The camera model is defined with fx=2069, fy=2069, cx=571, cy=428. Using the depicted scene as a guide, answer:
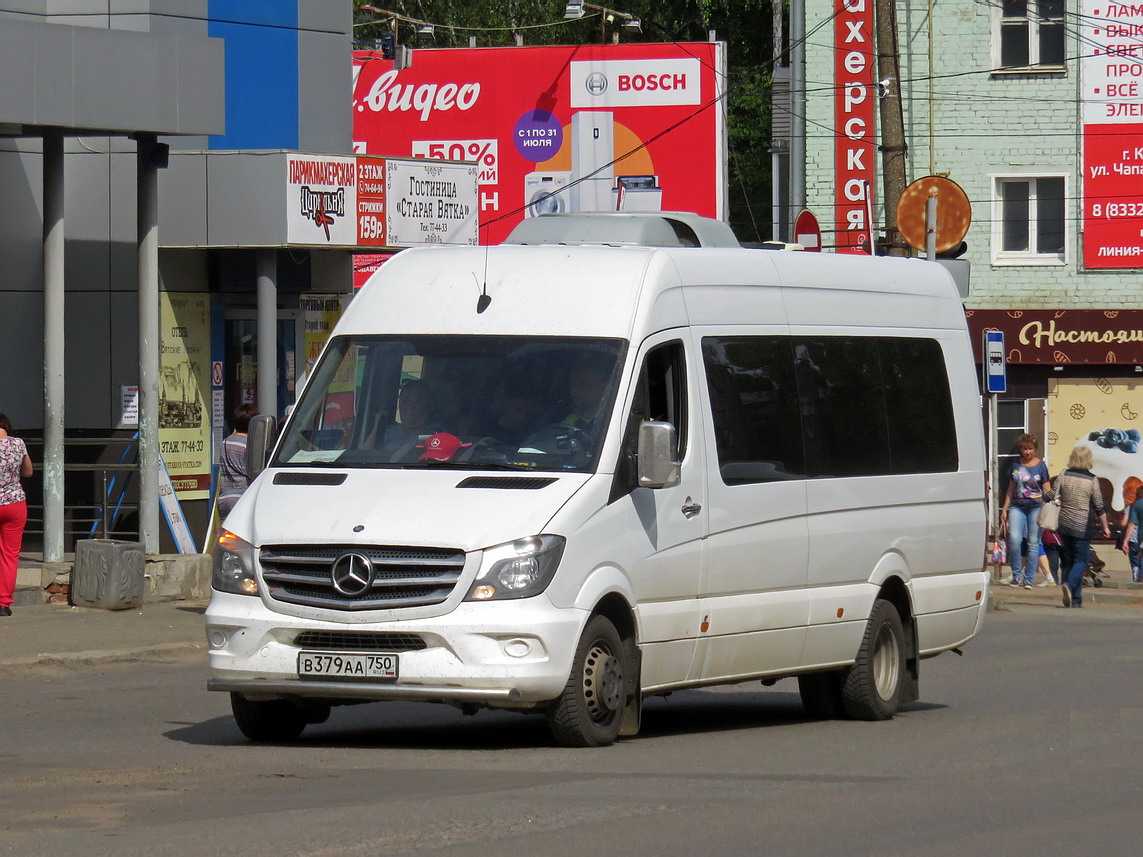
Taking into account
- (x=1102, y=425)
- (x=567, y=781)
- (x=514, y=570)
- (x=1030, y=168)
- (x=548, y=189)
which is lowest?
(x=567, y=781)

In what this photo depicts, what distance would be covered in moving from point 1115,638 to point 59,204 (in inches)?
404

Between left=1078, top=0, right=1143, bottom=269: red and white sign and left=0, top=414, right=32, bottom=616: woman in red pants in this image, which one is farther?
left=1078, top=0, right=1143, bottom=269: red and white sign

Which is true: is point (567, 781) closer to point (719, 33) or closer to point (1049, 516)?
point (1049, 516)

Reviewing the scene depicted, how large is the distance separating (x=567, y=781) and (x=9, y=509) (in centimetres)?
962

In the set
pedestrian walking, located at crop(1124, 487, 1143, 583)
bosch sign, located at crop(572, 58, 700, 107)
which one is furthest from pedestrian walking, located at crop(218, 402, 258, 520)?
bosch sign, located at crop(572, 58, 700, 107)

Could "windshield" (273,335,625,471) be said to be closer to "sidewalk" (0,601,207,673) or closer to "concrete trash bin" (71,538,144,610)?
"sidewalk" (0,601,207,673)

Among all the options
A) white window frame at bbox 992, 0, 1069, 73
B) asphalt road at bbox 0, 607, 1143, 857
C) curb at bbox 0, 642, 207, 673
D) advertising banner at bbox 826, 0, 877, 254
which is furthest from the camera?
advertising banner at bbox 826, 0, 877, 254

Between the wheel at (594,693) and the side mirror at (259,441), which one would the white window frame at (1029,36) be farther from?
the wheel at (594,693)

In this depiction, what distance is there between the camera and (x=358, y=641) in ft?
30.7

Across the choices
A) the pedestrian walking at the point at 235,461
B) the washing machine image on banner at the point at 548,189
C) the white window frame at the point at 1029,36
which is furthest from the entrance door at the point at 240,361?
the white window frame at the point at 1029,36

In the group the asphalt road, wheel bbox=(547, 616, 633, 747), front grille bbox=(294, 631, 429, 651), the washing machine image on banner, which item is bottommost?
the asphalt road

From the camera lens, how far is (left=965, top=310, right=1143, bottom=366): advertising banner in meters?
33.3

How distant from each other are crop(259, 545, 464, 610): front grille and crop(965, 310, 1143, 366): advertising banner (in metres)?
25.3

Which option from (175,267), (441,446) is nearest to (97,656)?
(441,446)
